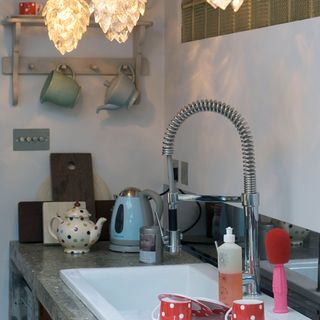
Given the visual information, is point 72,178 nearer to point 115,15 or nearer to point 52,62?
point 52,62

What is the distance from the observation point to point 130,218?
10.3 ft

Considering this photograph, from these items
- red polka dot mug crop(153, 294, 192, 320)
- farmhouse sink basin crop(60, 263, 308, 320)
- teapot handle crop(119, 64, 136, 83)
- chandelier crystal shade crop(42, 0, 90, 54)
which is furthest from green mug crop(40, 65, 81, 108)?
red polka dot mug crop(153, 294, 192, 320)

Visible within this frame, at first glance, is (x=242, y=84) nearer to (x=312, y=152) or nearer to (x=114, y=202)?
(x=312, y=152)

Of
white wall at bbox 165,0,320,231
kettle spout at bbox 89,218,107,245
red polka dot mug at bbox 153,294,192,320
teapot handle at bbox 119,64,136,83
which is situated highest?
teapot handle at bbox 119,64,136,83

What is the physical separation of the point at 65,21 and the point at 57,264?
94 cm

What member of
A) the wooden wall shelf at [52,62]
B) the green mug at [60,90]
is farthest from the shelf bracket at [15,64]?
the green mug at [60,90]

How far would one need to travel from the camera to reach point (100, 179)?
11.5ft

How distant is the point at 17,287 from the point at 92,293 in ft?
3.24

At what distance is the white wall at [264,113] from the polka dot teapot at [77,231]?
0.41 m

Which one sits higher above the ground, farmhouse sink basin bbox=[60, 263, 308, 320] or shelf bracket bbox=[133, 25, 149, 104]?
shelf bracket bbox=[133, 25, 149, 104]

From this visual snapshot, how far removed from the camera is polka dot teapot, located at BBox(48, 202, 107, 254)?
3088mm

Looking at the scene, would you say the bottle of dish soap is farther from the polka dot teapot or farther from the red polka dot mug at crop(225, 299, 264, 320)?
the polka dot teapot

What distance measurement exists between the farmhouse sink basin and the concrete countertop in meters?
0.08

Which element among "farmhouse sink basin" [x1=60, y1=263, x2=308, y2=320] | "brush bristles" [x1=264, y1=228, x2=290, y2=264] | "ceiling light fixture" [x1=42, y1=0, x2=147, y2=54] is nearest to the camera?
"brush bristles" [x1=264, y1=228, x2=290, y2=264]
